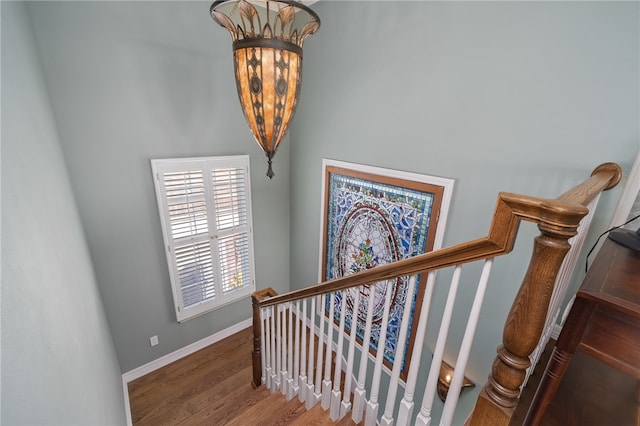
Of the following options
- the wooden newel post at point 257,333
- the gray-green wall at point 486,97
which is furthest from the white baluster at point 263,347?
the gray-green wall at point 486,97

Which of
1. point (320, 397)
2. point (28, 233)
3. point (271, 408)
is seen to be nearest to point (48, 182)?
point (28, 233)

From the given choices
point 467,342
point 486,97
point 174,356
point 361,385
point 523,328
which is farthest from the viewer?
point 174,356

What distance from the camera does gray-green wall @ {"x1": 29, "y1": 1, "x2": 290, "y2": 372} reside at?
1.95 m

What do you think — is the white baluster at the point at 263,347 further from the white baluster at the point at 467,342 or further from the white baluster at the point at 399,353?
the white baluster at the point at 467,342

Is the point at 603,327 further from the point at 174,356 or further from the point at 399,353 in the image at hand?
the point at 174,356

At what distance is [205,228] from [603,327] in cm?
296

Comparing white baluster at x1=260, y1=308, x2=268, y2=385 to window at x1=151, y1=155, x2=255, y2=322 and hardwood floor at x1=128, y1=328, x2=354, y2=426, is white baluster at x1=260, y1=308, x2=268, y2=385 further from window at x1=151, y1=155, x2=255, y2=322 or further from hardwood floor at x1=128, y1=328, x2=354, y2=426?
window at x1=151, y1=155, x2=255, y2=322

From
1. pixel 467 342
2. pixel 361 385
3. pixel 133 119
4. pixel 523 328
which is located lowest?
pixel 361 385

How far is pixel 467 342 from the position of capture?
27.2 inches

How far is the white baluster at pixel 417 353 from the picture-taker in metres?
0.82

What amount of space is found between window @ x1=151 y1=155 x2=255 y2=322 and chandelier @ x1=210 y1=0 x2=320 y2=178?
1.44m

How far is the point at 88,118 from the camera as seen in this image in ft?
6.77

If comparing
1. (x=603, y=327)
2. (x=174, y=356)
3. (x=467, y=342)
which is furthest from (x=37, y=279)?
(x=174, y=356)

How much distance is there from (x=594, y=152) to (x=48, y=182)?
2.82m
